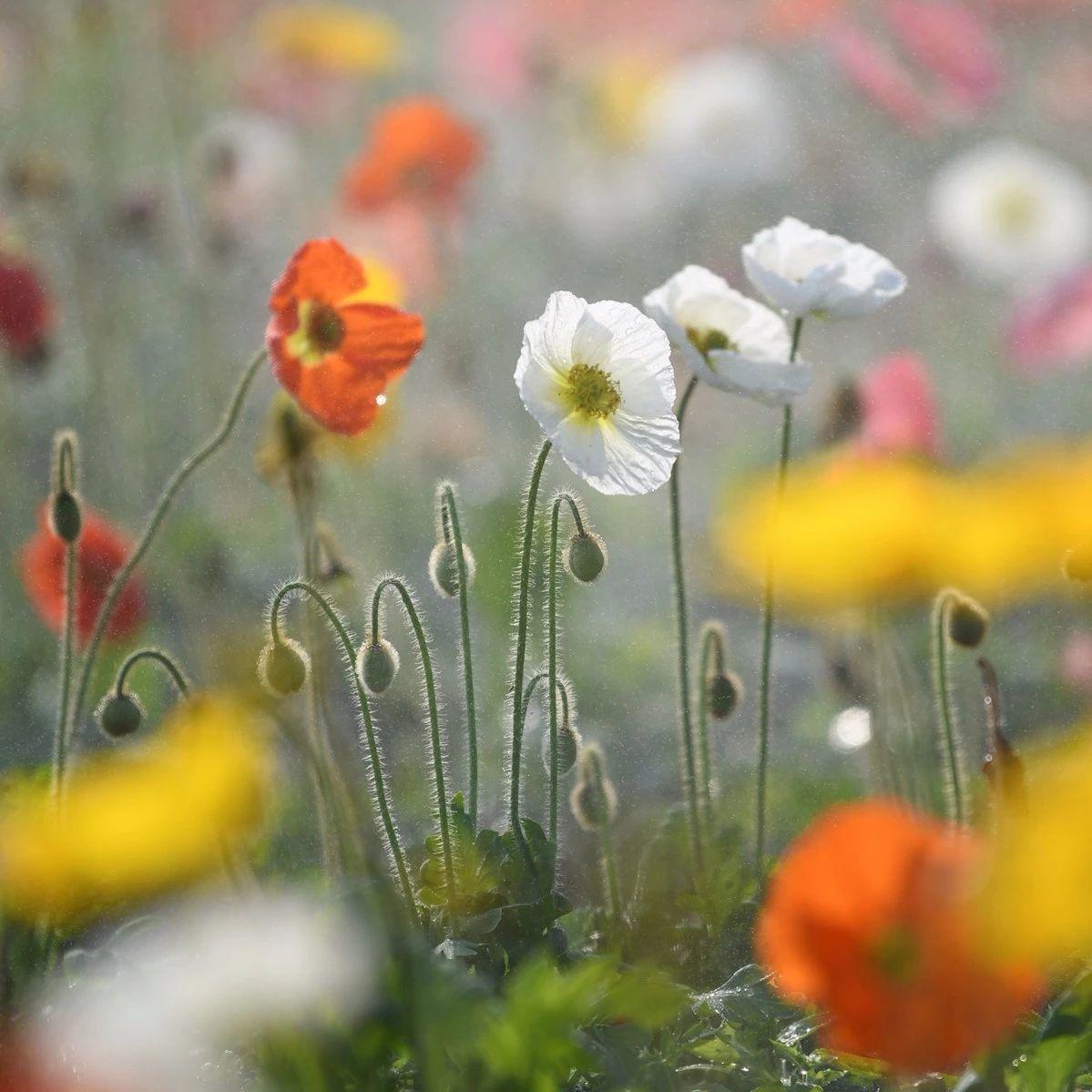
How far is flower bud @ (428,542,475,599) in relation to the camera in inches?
47.9

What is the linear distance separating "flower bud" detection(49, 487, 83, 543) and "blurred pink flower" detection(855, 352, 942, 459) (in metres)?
0.70

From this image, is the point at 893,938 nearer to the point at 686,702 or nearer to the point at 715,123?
the point at 686,702

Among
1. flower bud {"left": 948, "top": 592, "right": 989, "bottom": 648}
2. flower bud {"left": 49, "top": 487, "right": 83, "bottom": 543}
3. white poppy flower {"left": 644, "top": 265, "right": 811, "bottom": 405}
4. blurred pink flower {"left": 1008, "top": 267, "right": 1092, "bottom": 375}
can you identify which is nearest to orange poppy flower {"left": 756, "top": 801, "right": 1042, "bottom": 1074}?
flower bud {"left": 948, "top": 592, "right": 989, "bottom": 648}

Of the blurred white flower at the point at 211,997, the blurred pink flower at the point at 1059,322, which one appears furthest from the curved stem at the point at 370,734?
the blurred pink flower at the point at 1059,322

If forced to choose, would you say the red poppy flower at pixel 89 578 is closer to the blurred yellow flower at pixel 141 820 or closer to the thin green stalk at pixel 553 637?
the blurred yellow flower at pixel 141 820

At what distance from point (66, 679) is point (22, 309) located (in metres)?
0.76

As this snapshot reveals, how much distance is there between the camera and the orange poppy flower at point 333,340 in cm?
127

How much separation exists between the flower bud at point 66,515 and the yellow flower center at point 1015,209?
1.96m

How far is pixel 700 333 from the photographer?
1.31 metres

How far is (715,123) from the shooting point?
2906 millimetres

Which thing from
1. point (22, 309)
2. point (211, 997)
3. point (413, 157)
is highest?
point (413, 157)

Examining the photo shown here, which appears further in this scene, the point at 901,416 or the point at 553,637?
the point at 901,416

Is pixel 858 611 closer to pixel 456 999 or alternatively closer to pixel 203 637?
pixel 203 637

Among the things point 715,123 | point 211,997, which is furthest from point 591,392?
point 715,123
